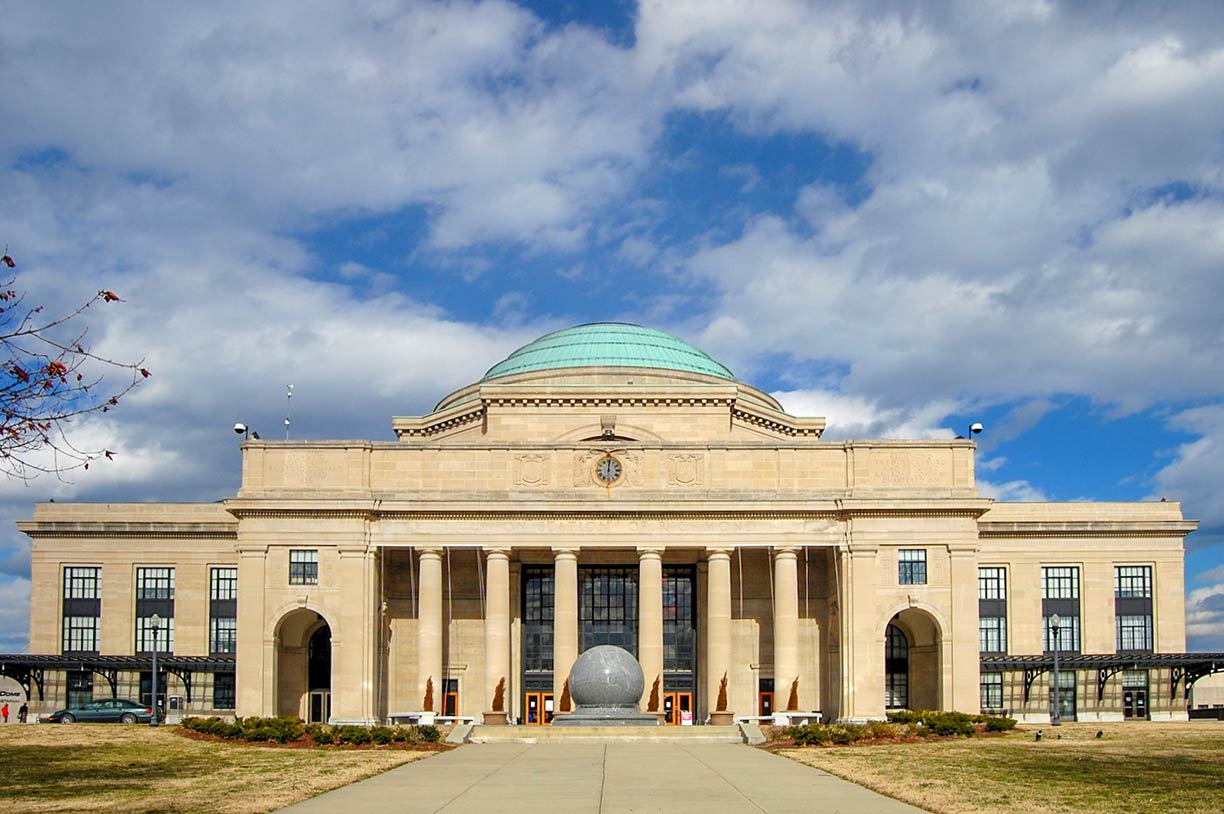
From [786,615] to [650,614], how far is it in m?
7.01

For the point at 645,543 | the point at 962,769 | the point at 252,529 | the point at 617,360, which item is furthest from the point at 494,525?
the point at 962,769

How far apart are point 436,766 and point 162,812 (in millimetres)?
13903

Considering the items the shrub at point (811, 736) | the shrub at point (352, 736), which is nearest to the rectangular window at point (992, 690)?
the shrub at point (811, 736)

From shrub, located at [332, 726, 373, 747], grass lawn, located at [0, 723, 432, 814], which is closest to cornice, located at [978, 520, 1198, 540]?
shrub, located at [332, 726, 373, 747]

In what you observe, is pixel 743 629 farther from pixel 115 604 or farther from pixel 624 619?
pixel 115 604

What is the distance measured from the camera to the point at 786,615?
73000 mm

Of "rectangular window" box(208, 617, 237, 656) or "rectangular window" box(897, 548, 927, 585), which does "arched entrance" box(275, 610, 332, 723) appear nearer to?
"rectangular window" box(208, 617, 237, 656)

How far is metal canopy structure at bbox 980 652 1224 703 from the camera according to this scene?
77.8 m

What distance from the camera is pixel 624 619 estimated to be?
255ft

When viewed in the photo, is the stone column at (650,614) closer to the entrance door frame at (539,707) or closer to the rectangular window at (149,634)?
the entrance door frame at (539,707)

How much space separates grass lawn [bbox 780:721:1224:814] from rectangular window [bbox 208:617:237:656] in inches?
Result: 1850

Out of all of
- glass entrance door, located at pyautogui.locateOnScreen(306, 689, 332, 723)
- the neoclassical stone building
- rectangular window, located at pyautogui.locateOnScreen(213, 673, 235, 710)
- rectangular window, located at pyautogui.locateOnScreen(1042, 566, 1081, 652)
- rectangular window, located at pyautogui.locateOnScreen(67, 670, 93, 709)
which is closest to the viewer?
the neoclassical stone building

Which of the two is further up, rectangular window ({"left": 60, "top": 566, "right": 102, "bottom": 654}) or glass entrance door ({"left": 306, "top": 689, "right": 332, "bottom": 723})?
rectangular window ({"left": 60, "top": 566, "right": 102, "bottom": 654})

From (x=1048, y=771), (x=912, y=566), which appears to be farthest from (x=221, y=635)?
(x=1048, y=771)
